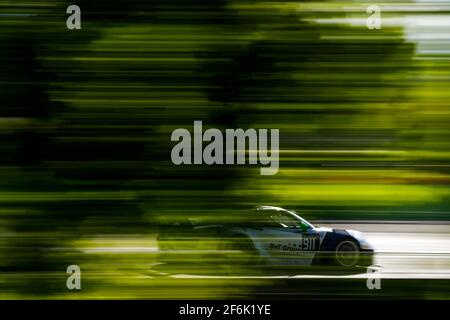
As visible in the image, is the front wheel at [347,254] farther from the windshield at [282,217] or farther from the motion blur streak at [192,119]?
the windshield at [282,217]

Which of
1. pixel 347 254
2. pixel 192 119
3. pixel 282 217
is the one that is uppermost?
pixel 192 119

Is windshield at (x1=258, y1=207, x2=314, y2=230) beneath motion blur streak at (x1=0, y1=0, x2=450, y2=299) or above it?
beneath

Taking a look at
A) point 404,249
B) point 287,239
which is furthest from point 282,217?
point 404,249

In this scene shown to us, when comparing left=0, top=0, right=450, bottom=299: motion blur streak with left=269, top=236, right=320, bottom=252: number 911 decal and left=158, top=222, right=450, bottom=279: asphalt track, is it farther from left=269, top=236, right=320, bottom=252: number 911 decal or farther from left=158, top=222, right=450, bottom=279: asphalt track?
left=269, top=236, right=320, bottom=252: number 911 decal

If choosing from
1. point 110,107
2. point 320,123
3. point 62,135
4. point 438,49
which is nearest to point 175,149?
point 110,107

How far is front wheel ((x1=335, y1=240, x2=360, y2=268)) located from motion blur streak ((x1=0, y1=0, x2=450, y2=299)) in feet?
0.28

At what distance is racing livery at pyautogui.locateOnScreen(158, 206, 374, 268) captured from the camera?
2453 mm

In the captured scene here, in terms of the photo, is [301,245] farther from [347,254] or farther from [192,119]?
[192,119]

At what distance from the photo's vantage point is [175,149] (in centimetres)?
247

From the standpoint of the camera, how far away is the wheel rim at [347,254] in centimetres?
242

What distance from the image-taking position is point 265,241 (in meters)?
2.48

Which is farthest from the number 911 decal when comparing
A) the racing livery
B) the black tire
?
the black tire

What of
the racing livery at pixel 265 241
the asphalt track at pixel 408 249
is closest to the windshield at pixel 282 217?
the racing livery at pixel 265 241

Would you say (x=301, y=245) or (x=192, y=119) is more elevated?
(x=192, y=119)
